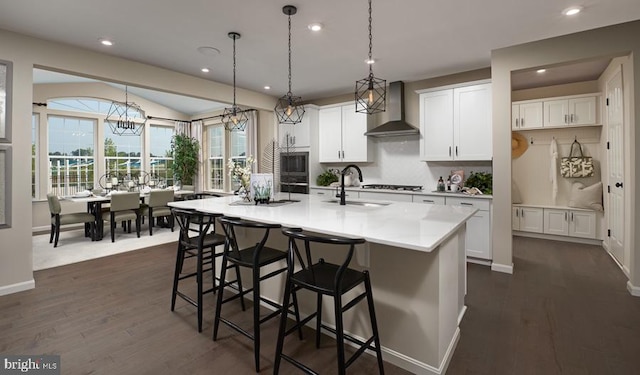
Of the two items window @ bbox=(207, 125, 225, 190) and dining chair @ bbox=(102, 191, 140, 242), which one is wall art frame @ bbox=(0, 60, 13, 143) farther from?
window @ bbox=(207, 125, 225, 190)

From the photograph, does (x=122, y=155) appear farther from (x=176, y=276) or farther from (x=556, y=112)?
(x=556, y=112)

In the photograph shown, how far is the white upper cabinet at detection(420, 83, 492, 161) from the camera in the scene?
4.17 meters

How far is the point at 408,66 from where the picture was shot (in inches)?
170

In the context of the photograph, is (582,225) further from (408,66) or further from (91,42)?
(91,42)

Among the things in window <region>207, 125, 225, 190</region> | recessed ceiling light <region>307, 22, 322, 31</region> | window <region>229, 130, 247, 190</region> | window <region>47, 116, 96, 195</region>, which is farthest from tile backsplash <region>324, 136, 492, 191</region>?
window <region>47, 116, 96, 195</region>

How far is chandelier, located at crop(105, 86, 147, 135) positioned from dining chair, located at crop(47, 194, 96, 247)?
2.33 m

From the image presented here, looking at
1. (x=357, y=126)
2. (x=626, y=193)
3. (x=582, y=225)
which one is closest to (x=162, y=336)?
(x=357, y=126)

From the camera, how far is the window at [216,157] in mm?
8156

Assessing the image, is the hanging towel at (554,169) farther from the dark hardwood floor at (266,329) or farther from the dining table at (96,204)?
the dining table at (96,204)

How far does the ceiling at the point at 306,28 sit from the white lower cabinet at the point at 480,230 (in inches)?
75.4

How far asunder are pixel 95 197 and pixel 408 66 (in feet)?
19.3

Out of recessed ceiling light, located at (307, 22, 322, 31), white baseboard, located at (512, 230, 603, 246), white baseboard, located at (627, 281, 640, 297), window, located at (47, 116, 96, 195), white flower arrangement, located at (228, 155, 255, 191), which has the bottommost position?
white baseboard, located at (627, 281, 640, 297)

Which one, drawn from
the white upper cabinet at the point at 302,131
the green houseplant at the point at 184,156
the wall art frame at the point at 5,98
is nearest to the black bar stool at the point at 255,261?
the wall art frame at the point at 5,98

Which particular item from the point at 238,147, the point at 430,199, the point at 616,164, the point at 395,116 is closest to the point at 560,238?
the point at 616,164
